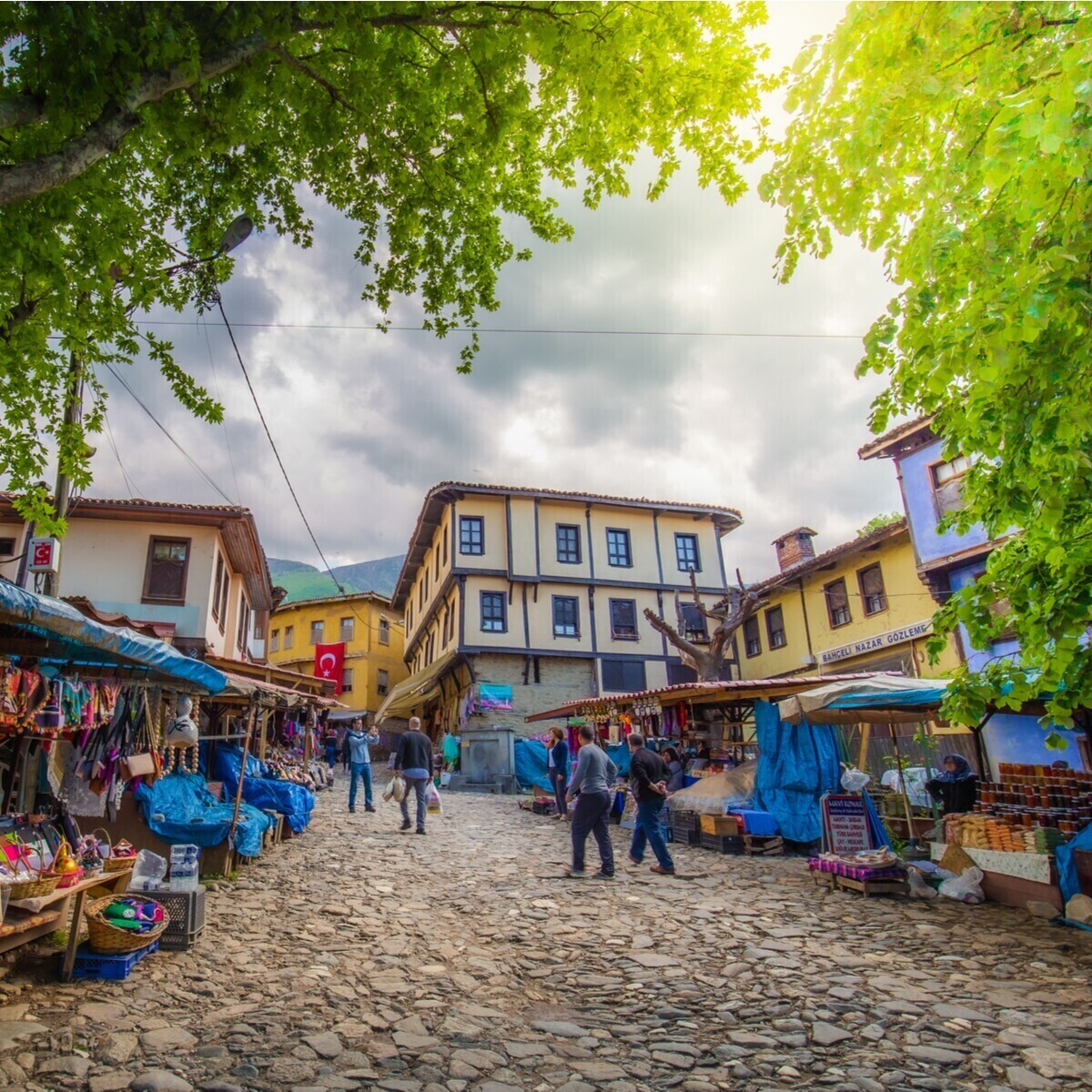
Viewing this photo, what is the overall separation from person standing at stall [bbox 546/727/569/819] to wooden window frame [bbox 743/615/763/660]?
1445cm

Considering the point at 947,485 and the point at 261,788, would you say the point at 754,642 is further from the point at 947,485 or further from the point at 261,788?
the point at 261,788

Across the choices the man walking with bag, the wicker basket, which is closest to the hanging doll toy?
the wicker basket

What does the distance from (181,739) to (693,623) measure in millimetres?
22941

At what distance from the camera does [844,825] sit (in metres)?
9.56

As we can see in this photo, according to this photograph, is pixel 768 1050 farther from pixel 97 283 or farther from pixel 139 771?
pixel 97 283

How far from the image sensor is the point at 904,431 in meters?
17.7

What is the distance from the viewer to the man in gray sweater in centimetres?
890

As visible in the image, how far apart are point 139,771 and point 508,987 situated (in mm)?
4459

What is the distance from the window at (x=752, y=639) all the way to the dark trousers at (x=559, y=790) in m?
14.6

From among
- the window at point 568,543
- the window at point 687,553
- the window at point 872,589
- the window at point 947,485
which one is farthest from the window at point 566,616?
the window at point 947,485

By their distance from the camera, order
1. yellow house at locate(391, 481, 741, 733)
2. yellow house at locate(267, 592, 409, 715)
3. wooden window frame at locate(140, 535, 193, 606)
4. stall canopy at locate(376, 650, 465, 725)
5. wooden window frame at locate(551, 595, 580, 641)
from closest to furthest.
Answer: wooden window frame at locate(140, 535, 193, 606) < stall canopy at locate(376, 650, 465, 725) < yellow house at locate(391, 481, 741, 733) < wooden window frame at locate(551, 595, 580, 641) < yellow house at locate(267, 592, 409, 715)

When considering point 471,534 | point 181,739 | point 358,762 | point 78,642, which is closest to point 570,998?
point 78,642

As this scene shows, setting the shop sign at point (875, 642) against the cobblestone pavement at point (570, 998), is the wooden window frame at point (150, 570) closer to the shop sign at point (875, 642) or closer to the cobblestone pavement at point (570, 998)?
the cobblestone pavement at point (570, 998)

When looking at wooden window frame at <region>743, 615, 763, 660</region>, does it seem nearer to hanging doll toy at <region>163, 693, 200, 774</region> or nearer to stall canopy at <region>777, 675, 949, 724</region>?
stall canopy at <region>777, 675, 949, 724</region>
